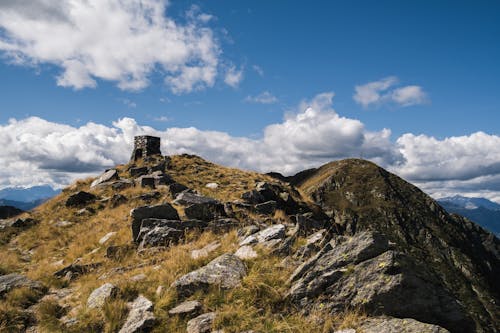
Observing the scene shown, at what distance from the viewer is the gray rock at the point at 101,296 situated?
899 centimetres

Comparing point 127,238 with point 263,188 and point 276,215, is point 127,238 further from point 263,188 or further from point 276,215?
point 263,188

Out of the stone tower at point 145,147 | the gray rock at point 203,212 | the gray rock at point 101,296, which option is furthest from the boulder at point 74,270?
the stone tower at point 145,147

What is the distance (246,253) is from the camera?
1141 centimetres

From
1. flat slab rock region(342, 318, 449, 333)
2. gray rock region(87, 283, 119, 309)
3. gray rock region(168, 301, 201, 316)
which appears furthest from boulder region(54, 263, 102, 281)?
flat slab rock region(342, 318, 449, 333)

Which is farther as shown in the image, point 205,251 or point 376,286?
point 205,251

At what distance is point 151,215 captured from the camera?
57.5ft

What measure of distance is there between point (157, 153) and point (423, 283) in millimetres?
42595

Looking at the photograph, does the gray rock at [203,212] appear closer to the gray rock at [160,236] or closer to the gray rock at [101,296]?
the gray rock at [160,236]

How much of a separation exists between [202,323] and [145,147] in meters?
40.8

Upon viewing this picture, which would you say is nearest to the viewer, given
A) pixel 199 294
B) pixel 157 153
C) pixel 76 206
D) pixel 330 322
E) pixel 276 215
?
pixel 330 322

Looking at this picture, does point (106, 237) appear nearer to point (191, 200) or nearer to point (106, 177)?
point (191, 200)

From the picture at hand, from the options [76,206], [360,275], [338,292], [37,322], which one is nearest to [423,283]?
[360,275]

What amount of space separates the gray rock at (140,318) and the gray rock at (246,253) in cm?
334

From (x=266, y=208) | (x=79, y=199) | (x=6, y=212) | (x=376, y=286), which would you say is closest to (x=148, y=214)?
(x=266, y=208)
